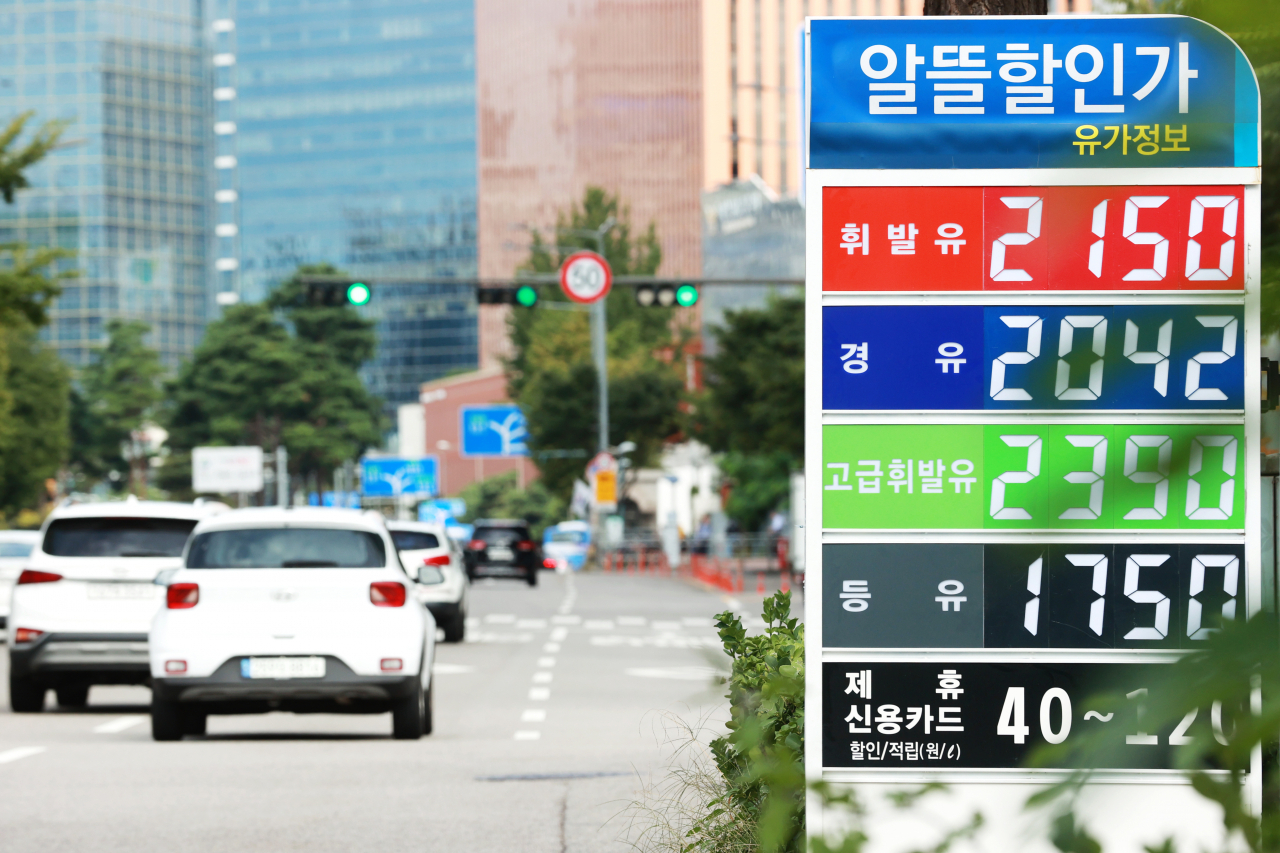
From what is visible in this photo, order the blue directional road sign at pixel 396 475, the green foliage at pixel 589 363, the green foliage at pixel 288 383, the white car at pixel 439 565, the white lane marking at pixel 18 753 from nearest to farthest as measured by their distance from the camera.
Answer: the white lane marking at pixel 18 753, the white car at pixel 439 565, the green foliage at pixel 589 363, the blue directional road sign at pixel 396 475, the green foliage at pixel 288 383

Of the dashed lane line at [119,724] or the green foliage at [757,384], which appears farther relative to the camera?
the green foliage at [757,384]

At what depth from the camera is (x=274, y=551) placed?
1372 cm

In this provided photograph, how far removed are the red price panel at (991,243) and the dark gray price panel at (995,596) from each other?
60cm

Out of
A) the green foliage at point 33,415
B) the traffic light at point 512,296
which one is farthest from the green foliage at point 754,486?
the green foliage at point 33,415

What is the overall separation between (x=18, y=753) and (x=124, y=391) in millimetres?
120093

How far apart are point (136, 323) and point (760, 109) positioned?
4117 centimetres

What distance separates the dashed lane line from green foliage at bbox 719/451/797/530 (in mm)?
53362

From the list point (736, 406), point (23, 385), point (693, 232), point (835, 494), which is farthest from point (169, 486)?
point (835, 494)

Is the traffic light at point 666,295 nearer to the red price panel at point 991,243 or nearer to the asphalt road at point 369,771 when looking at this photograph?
the asphalt road at point 369,771

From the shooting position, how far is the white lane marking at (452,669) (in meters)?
22.1

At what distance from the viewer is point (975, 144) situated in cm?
484

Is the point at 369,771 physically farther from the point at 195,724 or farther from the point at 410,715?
the point at 195,724

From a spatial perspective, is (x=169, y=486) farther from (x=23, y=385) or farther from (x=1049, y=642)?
(x=1049, y=642)

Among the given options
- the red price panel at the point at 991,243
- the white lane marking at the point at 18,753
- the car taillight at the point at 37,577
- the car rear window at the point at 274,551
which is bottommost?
the white lane marking at the point at 18,753
